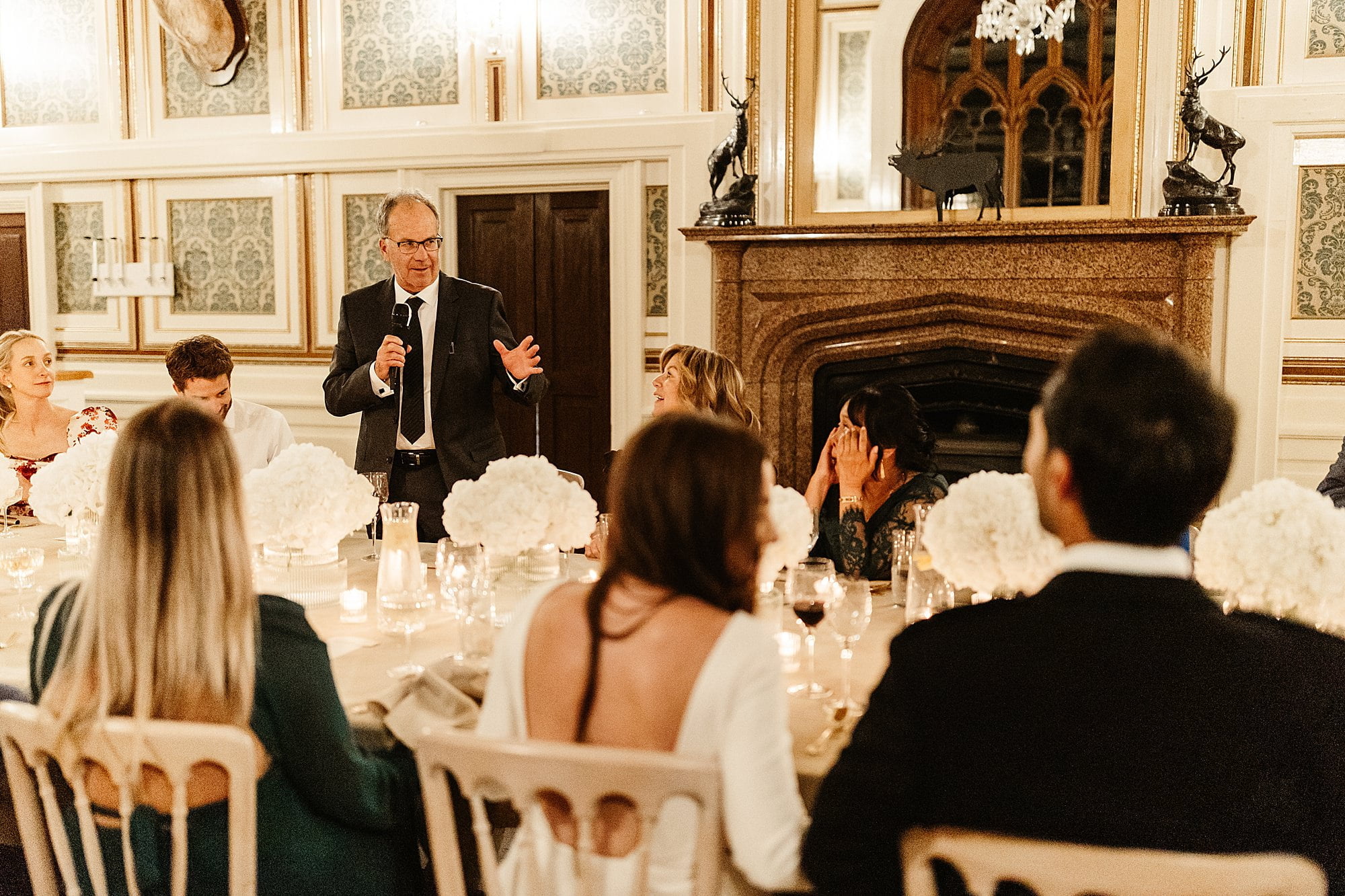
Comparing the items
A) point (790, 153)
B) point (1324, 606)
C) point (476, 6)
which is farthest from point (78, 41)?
point (1324, 606)

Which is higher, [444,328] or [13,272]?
[13,272]

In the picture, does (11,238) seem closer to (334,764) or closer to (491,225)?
(491,225)

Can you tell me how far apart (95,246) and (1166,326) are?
17.6 ft

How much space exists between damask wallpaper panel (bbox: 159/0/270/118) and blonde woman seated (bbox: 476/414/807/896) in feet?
17.0

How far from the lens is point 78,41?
6.13 m

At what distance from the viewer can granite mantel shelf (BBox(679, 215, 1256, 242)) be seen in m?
4.41

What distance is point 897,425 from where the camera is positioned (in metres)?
3.07

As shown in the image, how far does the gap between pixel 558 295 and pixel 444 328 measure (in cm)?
187

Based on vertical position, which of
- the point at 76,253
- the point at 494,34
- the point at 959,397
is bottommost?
the point at 959,397

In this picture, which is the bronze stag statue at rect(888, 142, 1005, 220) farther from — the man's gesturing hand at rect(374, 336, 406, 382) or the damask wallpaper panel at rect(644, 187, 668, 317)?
the man's gesturing hand at rect(374, 336, 406, 382)

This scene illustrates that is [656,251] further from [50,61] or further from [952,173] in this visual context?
[50,61]

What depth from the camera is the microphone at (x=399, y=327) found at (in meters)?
3.61

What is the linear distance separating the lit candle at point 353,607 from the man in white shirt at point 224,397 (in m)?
1.06

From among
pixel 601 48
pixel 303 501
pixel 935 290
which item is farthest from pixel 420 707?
pixel 601 48
